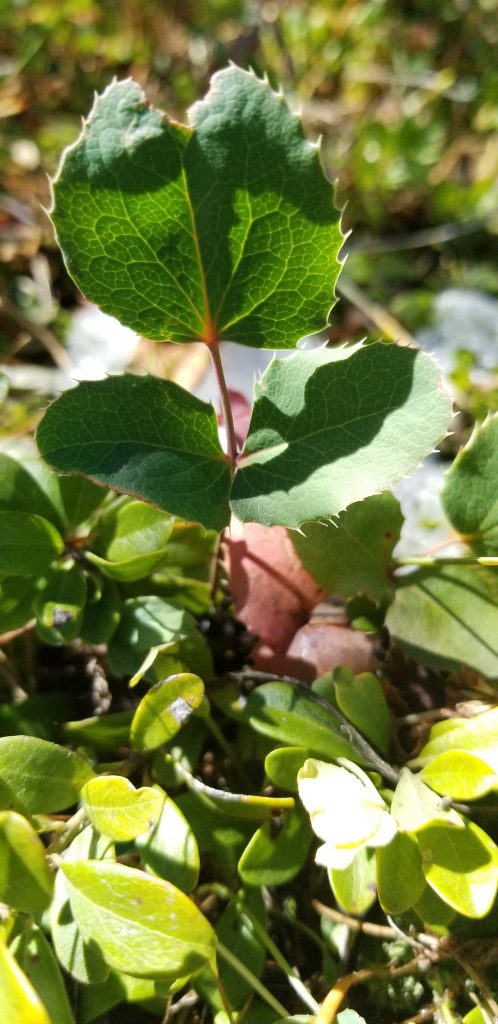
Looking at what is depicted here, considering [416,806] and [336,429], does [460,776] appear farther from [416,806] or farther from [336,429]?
[336,429]

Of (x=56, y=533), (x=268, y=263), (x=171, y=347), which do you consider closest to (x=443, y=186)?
(x=171, y=347)

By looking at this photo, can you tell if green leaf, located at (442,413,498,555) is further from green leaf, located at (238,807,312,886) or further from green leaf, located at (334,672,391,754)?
green leaf, located at (238,807,312,886)

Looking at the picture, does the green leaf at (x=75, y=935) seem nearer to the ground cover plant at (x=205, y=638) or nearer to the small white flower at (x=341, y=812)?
the ground cover plant at (x=205, y=638)

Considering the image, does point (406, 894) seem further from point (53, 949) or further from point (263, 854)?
point (53, 949)

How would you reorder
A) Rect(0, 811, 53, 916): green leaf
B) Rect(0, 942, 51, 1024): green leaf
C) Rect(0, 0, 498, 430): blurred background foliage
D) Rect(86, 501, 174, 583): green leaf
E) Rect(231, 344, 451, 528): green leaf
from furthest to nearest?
1. Rect(0, 0, 498, 430): blurred background foliage
2. Rect(86, 501, 174, 583): green leaf
3. Rect(231, 344, 451, 528): green leaf
4. Rect(0, 811, 53, 916): green leaf
5. Rect(0, 942, 51, 1024): green leaf

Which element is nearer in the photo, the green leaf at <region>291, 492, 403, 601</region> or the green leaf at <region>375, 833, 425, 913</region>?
the green leaf at <region>375, 833, 425, 913</region>

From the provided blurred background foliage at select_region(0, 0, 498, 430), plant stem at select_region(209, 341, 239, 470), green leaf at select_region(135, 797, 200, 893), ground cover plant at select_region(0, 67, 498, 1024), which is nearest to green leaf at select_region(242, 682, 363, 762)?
ground cover plant at select_region(0, 67, 498, 1024)
